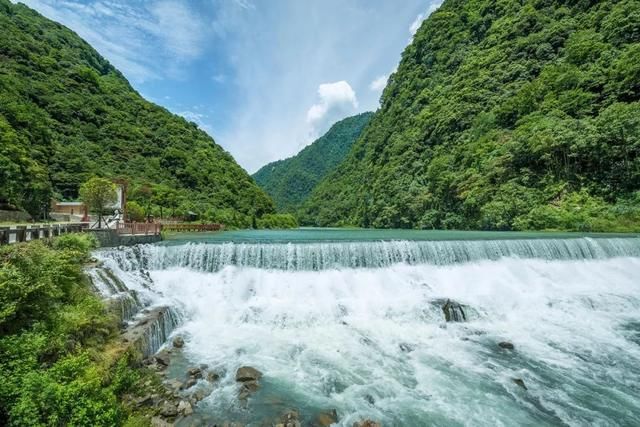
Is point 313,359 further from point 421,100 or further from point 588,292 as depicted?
point 421,100

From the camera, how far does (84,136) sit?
49.8 m

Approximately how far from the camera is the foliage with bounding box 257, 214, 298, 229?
204ft

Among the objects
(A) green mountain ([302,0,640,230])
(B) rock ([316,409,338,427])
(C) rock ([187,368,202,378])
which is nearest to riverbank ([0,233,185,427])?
(C) rock ([187,368,202,378])

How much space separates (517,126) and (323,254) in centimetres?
3833

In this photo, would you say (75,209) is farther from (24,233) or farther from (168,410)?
(168,410)

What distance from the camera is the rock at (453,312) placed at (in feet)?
37.6

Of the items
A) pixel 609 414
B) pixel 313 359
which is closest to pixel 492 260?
pixel 609 414

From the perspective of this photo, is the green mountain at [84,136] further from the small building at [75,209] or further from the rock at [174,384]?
the rock at [174,384]

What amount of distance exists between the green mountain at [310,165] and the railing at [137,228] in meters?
116

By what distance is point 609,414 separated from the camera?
6.21 metres

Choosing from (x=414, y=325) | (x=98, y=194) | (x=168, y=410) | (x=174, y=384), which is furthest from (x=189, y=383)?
(x=98, y=194)

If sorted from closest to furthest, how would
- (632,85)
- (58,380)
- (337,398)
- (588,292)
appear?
1. (58,380)
2. (337,398)
3. (588,292)
4. (632,85)

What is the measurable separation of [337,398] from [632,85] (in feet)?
139

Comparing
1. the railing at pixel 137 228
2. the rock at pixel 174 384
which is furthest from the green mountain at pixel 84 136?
the rock at pixel 174 384
